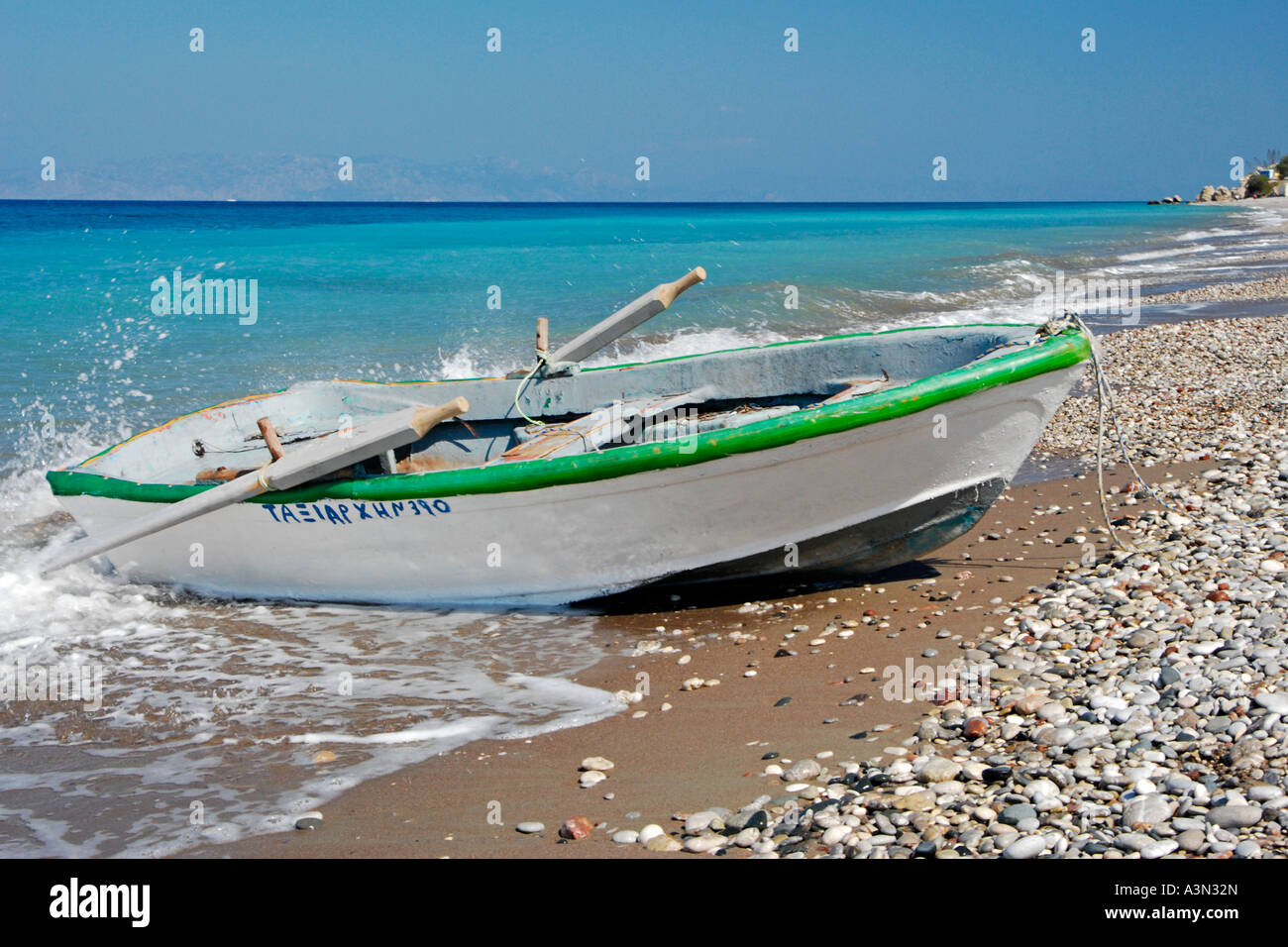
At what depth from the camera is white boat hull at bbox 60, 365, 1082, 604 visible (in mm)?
6246

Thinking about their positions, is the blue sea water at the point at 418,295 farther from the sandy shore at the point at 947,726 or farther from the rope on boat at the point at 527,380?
the sandy shore at the point at 947,726

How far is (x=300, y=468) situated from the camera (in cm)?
670

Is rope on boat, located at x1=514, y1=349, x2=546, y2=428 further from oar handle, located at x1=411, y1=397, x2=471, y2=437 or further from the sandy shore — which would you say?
the sandy shore

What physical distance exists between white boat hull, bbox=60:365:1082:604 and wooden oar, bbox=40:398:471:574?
1.03 feet

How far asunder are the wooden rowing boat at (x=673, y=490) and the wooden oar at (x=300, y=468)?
0.10 metres

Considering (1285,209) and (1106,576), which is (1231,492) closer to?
(1106,576)

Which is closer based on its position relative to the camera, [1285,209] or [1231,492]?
[1231,492]

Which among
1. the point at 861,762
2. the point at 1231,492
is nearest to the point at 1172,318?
the point at 1231,492

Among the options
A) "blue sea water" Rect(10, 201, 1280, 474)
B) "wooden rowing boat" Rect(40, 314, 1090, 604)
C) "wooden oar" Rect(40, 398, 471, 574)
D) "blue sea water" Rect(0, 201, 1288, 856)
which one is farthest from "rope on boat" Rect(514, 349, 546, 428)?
"blue sea water" Rect(10, 201, 1280, 474)

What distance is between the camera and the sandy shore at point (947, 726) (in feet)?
12.3

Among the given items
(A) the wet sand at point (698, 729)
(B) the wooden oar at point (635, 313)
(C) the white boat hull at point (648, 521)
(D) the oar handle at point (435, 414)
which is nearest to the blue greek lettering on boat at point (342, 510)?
(C) the white boat hull at point (648, 521)
